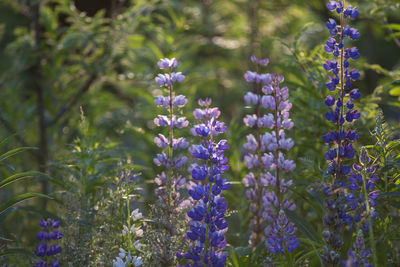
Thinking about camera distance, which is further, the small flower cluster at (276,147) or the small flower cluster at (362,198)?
the small flower cluster at (276,147)

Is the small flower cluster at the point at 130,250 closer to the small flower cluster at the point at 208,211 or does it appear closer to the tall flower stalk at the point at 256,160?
the small flower cluster at the point at 208,211

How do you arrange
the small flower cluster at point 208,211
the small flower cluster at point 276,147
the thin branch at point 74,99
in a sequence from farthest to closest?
the thin branch at point 74,99 < the small flower cluster at point 276,147 < the small flower cluster at point 208,211

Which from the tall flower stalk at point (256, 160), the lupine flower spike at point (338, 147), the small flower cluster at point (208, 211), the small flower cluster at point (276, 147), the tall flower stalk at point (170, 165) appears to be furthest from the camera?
the tall flower stalk at point (256, 160)

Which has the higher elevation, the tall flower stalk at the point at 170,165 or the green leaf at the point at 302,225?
the tall flower stalk at the point at 170,165

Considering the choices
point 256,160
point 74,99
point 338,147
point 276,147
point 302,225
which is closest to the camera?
point 338,147

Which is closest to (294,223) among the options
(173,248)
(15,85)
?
(173,248)

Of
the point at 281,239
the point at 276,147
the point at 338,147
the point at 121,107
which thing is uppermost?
the point at 121,107

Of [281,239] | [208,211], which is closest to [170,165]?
[208,211]

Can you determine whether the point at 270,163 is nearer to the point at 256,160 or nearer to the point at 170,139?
the point at 256,160

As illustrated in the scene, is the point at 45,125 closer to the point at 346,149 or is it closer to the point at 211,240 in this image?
the point at 211,240

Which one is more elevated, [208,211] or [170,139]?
[170,139]

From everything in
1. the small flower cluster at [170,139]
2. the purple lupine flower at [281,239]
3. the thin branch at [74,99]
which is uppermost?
the thin branch at [74,99]

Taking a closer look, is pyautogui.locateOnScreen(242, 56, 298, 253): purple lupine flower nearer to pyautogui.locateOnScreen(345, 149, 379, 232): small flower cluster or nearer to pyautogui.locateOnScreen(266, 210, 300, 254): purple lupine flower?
pyautogui.locateOnScreen(266, 210, 300, 254): purple lupine flower

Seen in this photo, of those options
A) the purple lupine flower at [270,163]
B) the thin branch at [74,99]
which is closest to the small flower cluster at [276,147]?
the purple lupine flower at [270,163]
